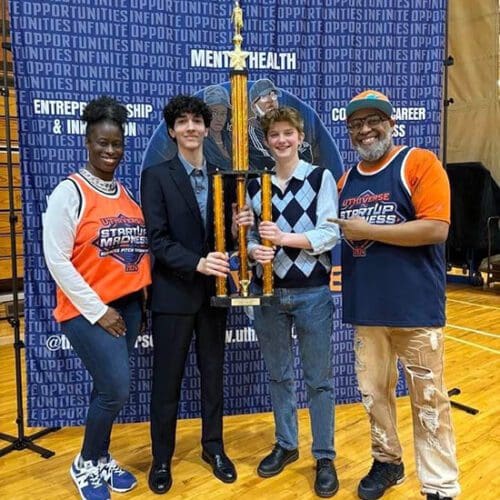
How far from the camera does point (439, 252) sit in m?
1.88

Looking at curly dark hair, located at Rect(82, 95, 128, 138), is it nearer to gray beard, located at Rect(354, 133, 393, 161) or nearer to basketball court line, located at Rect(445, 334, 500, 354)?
gray beard, located at Rect(354, 133, 393, 161)

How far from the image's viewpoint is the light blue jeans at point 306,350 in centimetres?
206

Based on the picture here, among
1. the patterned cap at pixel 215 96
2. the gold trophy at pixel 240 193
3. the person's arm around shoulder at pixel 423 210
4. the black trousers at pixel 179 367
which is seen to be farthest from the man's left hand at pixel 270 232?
the patterned cap at pixel 215 96

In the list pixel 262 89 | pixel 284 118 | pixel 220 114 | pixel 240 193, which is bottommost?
pixel 240 193

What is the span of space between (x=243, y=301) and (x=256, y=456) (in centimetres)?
92

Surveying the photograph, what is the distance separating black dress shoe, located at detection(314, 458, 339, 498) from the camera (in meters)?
2.10

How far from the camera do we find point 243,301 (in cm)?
190

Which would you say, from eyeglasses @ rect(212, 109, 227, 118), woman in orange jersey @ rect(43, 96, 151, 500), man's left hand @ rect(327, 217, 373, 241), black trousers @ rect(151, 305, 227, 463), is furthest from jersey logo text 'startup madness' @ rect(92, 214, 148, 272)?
eyeglasses @ rect(212, 109, 227, 118)

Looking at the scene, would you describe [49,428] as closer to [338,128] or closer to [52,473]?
[52,473]

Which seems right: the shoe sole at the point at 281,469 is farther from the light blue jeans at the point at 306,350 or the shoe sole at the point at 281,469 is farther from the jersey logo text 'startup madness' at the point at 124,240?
the jersey logo text 'startup madness' at the point at 124,240

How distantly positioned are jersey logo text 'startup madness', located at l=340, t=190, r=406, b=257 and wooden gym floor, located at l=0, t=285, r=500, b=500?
0.94m

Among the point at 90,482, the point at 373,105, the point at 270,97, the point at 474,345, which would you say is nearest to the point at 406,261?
the point at 373,105

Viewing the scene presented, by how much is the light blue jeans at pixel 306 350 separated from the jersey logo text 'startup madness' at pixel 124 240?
1.64 feet

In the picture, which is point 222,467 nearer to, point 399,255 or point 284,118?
point 399,255
